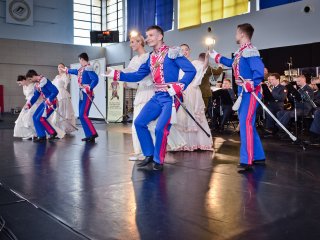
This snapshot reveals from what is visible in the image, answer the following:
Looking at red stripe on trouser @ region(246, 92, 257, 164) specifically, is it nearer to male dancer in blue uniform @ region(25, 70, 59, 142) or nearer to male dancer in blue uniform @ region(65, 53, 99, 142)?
male dancer in blue uniform @ region(65, 53, 99, 142)

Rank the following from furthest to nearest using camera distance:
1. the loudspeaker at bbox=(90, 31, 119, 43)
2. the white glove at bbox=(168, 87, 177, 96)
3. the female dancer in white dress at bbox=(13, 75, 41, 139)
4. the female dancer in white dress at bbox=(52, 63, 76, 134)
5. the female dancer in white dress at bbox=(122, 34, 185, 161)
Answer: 1. the loudspeaker at bbox=(90, 31, 119, 43)
2. the female dancer in white dress at bbox=(52, 63, 76, 134)
3. the female dancer in white dress at bbox=(13, 75, 41, 139)
4. the female dancer in white dress at bbox=(122, 34, 185, 161)
5. the white glove at bbox=(168, 87, 177, 96)

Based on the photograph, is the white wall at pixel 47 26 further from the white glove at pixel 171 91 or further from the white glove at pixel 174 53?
the white glove at pixel 171 91

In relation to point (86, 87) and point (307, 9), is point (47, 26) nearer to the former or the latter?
point (307, 9)

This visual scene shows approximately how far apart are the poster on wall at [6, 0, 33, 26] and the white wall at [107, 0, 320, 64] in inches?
343

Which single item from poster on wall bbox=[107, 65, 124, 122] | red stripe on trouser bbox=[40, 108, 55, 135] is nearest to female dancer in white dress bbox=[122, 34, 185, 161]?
red stripe on trouser bbox=[40, 108, 55, 135]

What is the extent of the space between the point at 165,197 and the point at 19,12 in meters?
→ 18.2

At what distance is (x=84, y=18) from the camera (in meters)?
20.9

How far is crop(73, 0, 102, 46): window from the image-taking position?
20672 millimetres

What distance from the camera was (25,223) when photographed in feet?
7.89

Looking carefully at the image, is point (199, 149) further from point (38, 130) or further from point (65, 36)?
point (65, 36)

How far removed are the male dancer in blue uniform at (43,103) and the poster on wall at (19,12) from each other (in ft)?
40.9

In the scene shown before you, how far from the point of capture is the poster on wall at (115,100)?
13.3 metres

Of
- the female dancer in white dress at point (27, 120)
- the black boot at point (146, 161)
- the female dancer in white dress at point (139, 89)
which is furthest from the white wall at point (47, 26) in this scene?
the black boot at point (146, 161)

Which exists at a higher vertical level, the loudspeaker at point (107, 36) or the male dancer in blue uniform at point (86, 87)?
the loudspeaker at point (107, 36)
